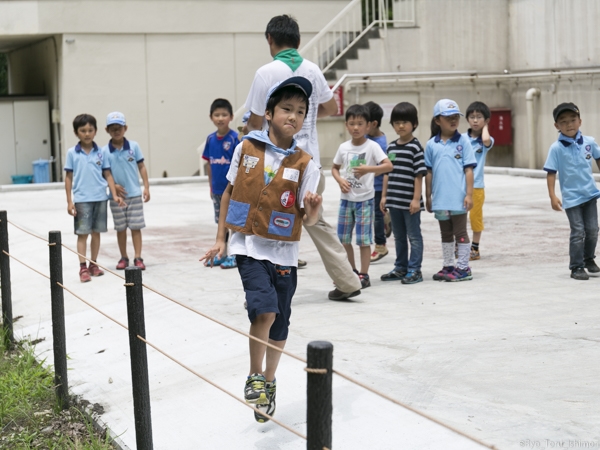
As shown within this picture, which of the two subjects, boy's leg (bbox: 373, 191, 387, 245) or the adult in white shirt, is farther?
boy's leg (bbox: 373, 191, 387, 245)

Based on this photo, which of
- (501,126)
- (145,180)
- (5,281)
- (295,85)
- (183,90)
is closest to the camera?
(295,85)

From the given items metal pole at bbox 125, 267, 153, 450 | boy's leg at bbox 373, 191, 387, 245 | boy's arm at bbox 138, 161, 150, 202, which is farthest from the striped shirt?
metal pole at bbox 125, 267, 153, 450

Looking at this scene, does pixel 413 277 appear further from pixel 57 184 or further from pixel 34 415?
pixel 57 184

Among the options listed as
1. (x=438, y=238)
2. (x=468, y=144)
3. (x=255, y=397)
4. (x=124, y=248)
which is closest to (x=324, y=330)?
(x=255, y=397)

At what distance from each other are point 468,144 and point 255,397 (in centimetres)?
420

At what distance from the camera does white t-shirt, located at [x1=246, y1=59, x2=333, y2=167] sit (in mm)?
6695

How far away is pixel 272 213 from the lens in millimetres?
4684

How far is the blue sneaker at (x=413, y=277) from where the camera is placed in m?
8.09

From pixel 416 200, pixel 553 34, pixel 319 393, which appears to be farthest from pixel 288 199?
pixel 553 34

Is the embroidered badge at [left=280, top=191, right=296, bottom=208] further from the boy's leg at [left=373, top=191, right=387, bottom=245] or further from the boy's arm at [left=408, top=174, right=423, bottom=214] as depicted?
the boy's leg at [left=373, top=191, right=387, bottom=245]

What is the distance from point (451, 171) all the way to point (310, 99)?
1698mm

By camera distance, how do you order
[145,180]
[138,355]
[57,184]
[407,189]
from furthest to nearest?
[57,184]
[145,180]
[407,189]
[138,355]

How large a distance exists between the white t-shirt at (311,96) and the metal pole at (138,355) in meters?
2.53

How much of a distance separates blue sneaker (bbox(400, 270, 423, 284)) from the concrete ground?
0.35 feet
